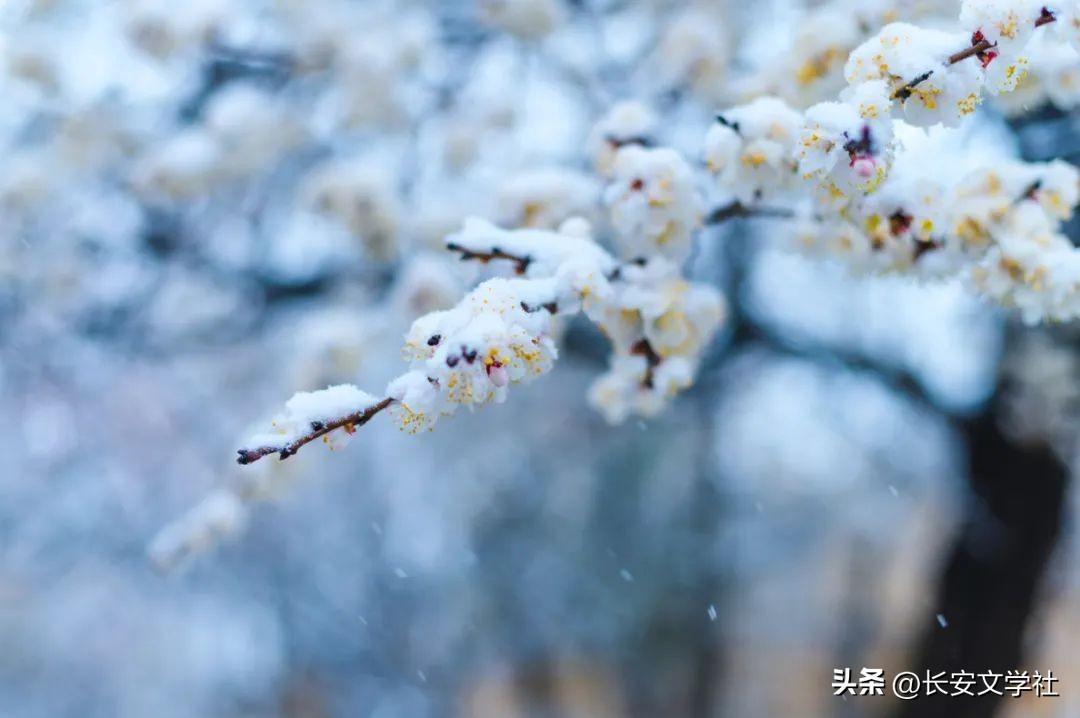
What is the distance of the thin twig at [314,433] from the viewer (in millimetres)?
1166

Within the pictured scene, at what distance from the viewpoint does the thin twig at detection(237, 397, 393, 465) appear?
1.17 metres

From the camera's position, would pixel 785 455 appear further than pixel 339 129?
Yes

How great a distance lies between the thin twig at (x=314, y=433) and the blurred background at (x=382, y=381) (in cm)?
62

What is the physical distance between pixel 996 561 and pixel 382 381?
4.69 meters

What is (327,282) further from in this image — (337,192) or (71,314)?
(71,314)

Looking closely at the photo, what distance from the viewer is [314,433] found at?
47.1 inches

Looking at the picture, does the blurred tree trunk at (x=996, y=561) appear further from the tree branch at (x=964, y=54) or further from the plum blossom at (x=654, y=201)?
the tree branch at (x=964, y=54)

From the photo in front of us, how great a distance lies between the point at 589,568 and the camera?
35.2 ft

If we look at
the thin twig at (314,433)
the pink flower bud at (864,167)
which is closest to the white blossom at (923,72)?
the pink flower bud at (864,167)

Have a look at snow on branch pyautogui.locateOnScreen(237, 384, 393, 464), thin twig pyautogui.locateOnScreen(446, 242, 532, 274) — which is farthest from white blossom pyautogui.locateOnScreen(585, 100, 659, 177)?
snow on branch pyautogui.locateOnScreen(237, 384, 393, 464)

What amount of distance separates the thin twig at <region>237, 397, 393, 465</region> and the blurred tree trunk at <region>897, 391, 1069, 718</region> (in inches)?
132

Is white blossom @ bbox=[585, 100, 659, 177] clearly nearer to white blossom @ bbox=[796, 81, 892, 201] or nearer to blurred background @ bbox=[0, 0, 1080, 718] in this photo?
blurred background @ bbox=[0, 0, 1080, 718]

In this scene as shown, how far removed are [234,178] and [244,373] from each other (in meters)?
4.24

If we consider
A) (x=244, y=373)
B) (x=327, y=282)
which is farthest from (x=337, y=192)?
(x=244, y=373)
